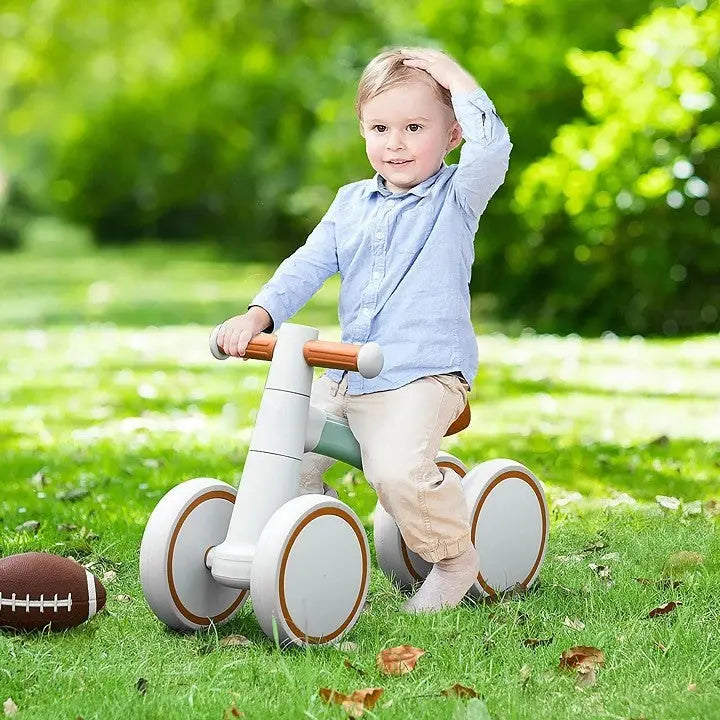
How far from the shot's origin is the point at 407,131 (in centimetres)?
348

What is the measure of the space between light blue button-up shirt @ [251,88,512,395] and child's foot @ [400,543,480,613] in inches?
19.5

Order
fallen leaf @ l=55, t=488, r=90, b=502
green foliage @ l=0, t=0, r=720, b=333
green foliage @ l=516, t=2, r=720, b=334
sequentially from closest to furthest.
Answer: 1. fallen leaf @ l=55, t=488, r=90, b=502
2. green foliage @ l=516, t=2, r=720, b=334
3. green foliage @ l=0, t=0, r=720, b=333

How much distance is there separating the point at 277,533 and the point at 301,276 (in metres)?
0.78

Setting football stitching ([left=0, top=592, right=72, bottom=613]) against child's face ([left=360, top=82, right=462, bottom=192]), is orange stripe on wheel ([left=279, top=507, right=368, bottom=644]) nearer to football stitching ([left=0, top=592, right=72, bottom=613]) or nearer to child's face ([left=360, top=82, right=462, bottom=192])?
football stitching ([left=0, top=592, right=72, bottom=613])

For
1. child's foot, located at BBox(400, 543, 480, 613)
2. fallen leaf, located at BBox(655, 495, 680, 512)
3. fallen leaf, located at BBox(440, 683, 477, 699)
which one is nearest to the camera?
fallen leaf, located at BBox(440, 683, 477, 699)

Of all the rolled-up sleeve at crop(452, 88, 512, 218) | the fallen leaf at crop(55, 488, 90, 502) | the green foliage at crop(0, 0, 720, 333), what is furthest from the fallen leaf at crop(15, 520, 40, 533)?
the green foliage at crop(0, 0, 720, 333)

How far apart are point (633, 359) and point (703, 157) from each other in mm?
2163

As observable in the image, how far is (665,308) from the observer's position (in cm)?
→ 1120

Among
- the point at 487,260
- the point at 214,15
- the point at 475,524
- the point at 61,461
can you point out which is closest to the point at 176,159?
the point at 214,15

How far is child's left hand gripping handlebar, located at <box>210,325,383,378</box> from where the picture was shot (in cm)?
315

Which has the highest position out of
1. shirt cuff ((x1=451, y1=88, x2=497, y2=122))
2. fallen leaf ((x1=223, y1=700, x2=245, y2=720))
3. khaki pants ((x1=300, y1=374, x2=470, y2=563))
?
shirt cuff ((x1=451, y1=88, x2=497, y2=122))

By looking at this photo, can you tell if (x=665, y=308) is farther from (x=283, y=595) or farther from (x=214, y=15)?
(x=214, y=15)

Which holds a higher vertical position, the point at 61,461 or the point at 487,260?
the point at 487,260

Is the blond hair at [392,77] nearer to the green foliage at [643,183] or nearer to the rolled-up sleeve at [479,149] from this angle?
the rolled-up sleeve at [479,149]
